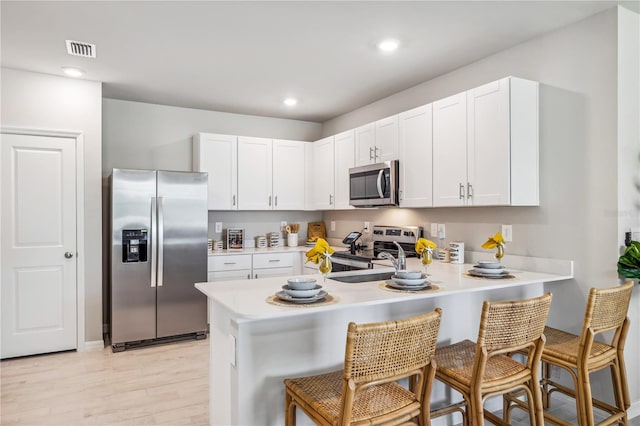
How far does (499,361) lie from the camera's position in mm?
2082

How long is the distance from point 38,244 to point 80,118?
123 cm

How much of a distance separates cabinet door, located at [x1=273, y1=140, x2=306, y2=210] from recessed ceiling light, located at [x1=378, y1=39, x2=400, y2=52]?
222 centimetres

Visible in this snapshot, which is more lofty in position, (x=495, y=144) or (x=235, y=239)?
(x=495, y=144)

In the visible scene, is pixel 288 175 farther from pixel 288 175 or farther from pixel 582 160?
pixel 582 160

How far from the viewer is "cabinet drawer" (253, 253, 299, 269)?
470 centimetres

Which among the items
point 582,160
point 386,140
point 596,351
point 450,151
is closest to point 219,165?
point 386,140

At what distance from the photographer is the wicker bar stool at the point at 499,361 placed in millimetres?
1818

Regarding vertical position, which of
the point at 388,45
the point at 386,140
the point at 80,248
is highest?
the point at 388,45

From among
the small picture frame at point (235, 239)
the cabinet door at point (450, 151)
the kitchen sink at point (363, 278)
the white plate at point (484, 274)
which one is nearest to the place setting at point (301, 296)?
the kitchen sink at point (363, 278)

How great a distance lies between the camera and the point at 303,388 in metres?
1.77

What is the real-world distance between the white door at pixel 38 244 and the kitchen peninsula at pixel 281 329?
2350mm

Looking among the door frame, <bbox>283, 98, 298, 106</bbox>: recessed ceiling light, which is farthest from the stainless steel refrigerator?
<bbox>283, 98, 298, 106</bbox>: recessed ceiling light

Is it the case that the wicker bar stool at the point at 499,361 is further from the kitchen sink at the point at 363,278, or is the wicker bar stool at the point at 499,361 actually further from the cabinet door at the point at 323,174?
the cabinet door at the point at 323,174

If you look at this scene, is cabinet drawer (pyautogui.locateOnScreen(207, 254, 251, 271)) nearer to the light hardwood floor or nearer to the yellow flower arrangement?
the light hardwood floor
